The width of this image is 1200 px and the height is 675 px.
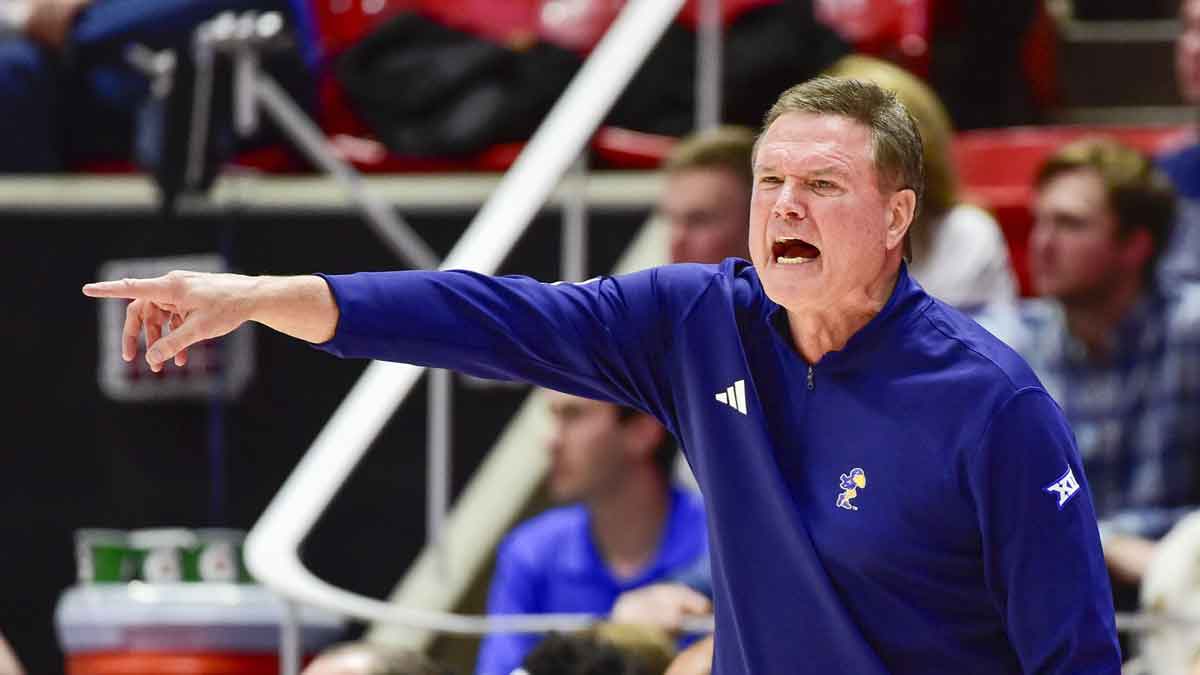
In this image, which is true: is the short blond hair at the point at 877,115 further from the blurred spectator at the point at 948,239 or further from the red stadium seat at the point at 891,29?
the red stadium seat at the point at 891,29

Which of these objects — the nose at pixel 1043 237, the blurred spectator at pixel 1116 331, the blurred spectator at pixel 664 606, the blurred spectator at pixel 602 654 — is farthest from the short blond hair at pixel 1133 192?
the blurred spectator at pixel 602 654

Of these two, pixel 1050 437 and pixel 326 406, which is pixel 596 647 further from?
pixel 326 406

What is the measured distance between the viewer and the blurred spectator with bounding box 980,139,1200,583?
3439 millimetres

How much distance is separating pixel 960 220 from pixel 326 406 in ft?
4.91

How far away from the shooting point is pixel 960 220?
11.7ft

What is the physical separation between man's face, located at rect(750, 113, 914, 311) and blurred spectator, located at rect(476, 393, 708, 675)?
4.86 ft

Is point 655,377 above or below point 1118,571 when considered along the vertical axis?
above

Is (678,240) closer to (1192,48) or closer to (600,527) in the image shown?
(600,527)

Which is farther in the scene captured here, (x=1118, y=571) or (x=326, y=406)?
(x=326, y=406)

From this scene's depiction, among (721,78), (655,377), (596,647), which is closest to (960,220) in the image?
(721,78)

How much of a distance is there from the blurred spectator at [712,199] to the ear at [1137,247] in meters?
0.67

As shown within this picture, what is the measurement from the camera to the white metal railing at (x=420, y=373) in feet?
8.90

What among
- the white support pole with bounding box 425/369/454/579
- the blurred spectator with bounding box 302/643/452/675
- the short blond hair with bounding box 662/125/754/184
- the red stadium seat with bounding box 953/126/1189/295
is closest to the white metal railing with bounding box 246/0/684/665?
the blurred spectator with bounding box 302/643/452/675

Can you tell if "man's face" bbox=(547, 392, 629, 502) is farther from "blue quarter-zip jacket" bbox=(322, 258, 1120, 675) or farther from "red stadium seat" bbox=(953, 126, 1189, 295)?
"blue quarter-zip jacket" bbox=(322, 258, 1120, 675)
